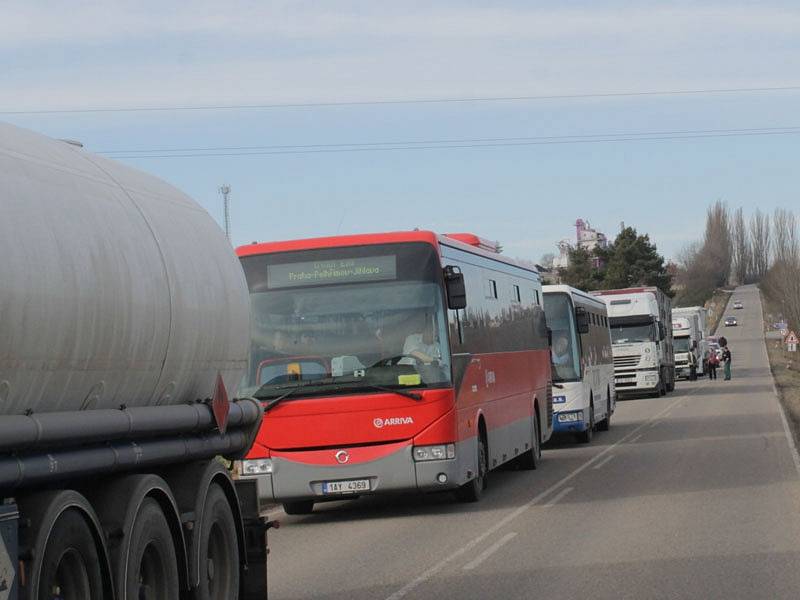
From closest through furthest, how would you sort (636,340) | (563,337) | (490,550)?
(490,550), (563,337), (636,340)

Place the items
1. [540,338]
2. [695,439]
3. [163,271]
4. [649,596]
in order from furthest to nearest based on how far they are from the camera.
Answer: [695,439] → [540,338] → [649,596] → [163,271]

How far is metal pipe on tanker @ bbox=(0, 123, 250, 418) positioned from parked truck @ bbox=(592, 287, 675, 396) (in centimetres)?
4232

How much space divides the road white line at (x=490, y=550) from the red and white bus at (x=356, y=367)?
1.87 metres

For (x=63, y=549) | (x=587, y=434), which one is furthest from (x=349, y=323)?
(x=587, y=434)

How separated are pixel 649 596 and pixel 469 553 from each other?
9.31 ft

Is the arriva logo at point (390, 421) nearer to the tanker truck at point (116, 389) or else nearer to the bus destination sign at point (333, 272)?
the bus destination sign at point (333, 272)

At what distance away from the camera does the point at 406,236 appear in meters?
16.0

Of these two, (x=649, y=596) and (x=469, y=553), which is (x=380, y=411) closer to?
(x=469, y=553)

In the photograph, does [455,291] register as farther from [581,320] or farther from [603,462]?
[581,320]

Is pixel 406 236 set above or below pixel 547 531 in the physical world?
above

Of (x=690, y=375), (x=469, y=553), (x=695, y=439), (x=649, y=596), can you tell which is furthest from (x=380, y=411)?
(x=690, y=375)

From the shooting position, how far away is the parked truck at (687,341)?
71.0 meters

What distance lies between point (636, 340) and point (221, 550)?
142 feet

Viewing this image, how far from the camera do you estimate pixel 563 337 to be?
92.7 feet
